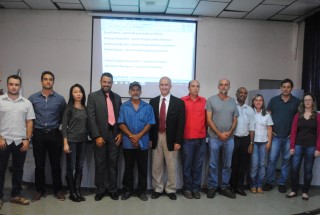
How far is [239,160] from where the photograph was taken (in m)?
3.87

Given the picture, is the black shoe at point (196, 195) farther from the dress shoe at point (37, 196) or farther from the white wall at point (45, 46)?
the white wall at point (45, 46)

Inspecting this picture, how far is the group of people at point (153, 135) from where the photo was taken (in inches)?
130

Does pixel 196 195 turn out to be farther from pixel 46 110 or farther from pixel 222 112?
pixel 46 110

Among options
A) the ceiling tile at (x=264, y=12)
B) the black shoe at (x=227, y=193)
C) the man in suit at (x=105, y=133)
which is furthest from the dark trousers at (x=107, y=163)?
the ceiling tile at (x=264, y=12)

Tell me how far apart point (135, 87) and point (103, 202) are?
4.64 feet

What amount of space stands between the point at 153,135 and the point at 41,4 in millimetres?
3593

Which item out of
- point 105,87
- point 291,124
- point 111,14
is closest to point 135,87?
point 105,87

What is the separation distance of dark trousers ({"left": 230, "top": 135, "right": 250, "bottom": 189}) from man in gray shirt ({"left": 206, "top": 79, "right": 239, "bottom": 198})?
12 cm

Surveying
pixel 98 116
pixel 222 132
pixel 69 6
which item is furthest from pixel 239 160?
pixel 69 6

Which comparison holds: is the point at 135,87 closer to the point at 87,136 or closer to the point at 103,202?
the point at 87,136

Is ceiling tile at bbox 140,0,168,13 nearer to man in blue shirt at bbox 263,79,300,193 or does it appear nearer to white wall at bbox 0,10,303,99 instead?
white wall at bbox 0,10,303,99

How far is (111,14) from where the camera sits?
18.5 feet

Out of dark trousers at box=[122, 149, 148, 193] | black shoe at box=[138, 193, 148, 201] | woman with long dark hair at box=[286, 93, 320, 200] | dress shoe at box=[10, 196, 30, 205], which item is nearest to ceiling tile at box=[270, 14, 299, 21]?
woman with long dark hair at box=[286, 93, 320, 200]

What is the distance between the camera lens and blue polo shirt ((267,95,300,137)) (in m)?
3.94
